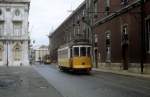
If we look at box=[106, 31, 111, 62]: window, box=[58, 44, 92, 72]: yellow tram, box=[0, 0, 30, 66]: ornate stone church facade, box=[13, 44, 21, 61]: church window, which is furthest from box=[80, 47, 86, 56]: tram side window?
box=[13, 44, 21, 61]: church window

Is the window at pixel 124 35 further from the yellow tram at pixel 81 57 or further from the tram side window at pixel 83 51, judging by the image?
the tram side window at pixel 83 51

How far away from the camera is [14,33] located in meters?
97.6

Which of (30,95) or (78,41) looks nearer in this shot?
(30,95)

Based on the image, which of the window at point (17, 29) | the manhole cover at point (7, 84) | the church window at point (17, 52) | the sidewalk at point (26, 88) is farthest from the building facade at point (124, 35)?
the window at point (17, 29)

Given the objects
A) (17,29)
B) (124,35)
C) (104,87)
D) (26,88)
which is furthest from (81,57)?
(17,29)

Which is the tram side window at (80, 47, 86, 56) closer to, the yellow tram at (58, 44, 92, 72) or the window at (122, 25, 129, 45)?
the yellow tram at (58, 44, 92, 72)

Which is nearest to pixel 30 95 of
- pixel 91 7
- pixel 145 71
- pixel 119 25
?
pixel 145 71

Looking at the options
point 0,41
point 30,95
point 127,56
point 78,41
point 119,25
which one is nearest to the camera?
point 30,95

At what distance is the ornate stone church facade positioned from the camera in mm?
95625

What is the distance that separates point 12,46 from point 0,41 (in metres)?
2.90

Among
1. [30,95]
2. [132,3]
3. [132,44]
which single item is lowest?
[30,95]

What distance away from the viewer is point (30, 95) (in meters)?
18.7

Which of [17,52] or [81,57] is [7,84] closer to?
[81,57]

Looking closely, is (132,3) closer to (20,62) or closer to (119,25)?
(119,25)
